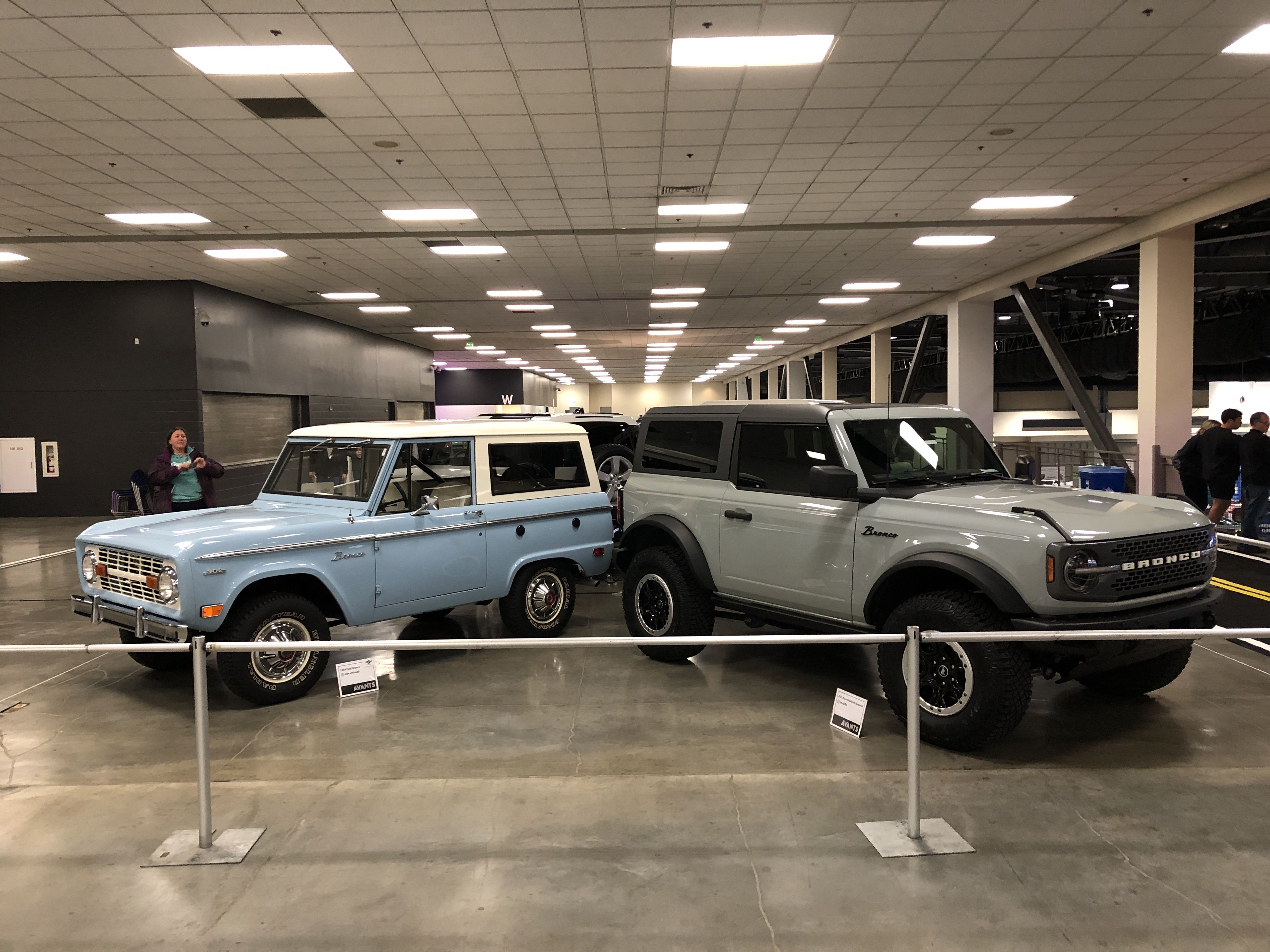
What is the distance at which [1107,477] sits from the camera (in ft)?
47.9

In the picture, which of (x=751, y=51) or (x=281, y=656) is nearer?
(x=281, y=656)

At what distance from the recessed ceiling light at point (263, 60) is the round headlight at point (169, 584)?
472 centimetres

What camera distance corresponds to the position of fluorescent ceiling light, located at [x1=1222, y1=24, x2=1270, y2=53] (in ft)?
22.9

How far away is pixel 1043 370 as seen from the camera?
28375 millimetres

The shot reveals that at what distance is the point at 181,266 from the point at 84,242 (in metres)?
2.25

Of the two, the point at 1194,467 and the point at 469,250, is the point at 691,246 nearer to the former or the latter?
the point at 469,250

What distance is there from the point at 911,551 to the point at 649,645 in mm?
2042

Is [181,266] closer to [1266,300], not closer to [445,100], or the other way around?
[445,100]

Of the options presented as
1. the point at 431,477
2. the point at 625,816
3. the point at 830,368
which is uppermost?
the point at 830,368

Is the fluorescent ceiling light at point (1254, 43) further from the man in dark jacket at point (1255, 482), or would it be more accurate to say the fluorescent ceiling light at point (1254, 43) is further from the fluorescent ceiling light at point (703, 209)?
the fluorescent ceiling light at point (703, 209)

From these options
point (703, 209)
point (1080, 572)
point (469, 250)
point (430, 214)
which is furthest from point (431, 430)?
point (469, 250)

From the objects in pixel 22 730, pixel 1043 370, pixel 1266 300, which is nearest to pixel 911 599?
pixel 22 730

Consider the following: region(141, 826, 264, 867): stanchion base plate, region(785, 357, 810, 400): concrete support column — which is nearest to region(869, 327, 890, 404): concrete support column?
region(785, 357, 810, 400): concrete support column

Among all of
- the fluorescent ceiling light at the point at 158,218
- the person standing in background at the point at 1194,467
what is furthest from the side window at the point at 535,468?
the person standing in background at the point at 1194,467
